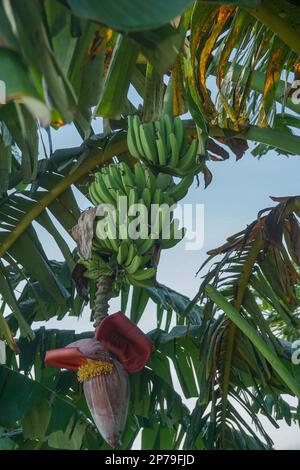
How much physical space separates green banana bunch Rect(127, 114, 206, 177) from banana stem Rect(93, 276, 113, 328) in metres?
0.26

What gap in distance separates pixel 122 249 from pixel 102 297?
99 mm

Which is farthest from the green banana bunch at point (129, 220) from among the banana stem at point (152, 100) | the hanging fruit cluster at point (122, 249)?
the banana stem at point (152, 100)

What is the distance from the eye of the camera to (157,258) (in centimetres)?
146

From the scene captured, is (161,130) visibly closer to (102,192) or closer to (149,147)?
(149,147)

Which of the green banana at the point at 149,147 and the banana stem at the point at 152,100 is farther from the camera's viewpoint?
the banana stem at the point at 152,100

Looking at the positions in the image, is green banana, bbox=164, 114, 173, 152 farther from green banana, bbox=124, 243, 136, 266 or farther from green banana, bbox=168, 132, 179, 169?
green banana, bbox=124, 243, 136, 266

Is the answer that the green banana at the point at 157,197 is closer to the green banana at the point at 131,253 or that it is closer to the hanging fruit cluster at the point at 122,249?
the hanging fruit cluster at the point at 122,249

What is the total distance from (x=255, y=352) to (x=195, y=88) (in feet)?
2.96

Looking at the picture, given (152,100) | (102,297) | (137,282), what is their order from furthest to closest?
(152,100)
(137,282)
(102,297)

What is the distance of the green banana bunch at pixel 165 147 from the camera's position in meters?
1.50

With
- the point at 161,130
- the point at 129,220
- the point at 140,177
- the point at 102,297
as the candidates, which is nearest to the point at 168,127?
the point at 161,130

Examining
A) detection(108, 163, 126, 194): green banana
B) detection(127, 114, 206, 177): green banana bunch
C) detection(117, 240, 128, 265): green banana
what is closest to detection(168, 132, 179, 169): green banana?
detection(127, 114, 206, 177): green banana bunch

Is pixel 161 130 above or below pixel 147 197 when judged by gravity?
above

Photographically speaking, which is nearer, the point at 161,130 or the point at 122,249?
the point at 122,249
